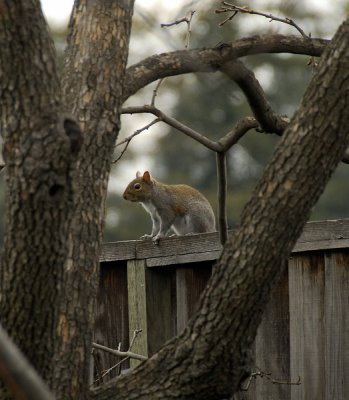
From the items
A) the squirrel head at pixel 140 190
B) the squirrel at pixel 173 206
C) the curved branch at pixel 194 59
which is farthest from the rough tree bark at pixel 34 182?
the squirrel head at pixel 140 190

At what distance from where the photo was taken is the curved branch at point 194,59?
3.03 m

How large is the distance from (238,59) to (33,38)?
1.12 meters

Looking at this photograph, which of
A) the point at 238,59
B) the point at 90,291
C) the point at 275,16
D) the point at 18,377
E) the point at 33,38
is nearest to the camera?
the point at 18,377

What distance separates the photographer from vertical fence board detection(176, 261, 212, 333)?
3.88 metres

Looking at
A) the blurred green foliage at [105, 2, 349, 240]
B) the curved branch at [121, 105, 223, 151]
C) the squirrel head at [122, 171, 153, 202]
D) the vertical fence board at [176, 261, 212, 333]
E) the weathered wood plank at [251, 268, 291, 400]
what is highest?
the blurred green foliage at [105, 2, 349, 240]

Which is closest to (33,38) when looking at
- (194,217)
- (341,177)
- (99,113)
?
(99,113)

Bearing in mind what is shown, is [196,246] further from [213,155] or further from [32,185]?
[213,155]

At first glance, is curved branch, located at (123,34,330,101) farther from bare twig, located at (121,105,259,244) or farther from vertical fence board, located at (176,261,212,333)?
vertical fence board, located at (176,261,212,333)

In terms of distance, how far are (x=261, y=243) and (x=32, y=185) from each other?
64cm

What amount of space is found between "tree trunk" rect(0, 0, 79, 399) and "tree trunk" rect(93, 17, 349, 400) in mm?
402

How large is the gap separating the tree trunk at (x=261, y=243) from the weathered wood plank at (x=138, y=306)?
4.52ft

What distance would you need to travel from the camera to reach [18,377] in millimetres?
1271

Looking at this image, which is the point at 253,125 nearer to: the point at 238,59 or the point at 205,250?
the point at 238,59

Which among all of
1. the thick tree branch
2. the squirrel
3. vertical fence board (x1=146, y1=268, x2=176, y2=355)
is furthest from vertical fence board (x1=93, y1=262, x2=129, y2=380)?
the squirrel
